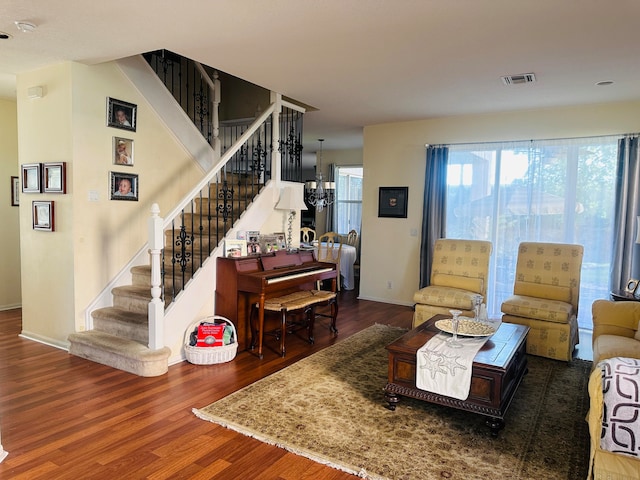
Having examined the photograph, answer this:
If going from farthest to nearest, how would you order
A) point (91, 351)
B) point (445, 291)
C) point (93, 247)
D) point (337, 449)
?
point (445, 291) < point (93, 247) < point (91, 351) < point (337, 449)

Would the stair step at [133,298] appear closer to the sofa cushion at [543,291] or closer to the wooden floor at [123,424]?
the wooden floor at [123,424]

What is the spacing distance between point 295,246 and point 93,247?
223cm

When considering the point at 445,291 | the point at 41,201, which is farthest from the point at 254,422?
the point at 41,201

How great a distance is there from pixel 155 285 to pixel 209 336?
0.66m

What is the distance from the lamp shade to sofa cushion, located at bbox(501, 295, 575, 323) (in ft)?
7.96

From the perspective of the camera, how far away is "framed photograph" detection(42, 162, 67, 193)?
12.8 ft

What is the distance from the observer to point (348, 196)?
31.2ft

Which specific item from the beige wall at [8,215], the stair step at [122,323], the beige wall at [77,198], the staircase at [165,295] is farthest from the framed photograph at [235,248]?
the beige wall at [8,215]

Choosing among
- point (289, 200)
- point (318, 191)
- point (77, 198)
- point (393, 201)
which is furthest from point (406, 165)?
point (77, 198)

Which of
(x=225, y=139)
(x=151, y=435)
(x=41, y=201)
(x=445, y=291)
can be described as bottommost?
(x=151, y=435)

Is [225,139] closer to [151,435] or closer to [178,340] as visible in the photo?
[178,340]

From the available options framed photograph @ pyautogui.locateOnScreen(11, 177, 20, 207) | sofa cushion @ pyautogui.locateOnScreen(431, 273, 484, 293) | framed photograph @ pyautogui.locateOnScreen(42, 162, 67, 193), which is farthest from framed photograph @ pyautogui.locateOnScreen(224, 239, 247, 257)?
framed photograph @ pyautogui.locateOnScreen(11, 177, 20, 207)

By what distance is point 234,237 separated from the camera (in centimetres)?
431

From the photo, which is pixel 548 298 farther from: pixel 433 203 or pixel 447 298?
pixel 433 203
